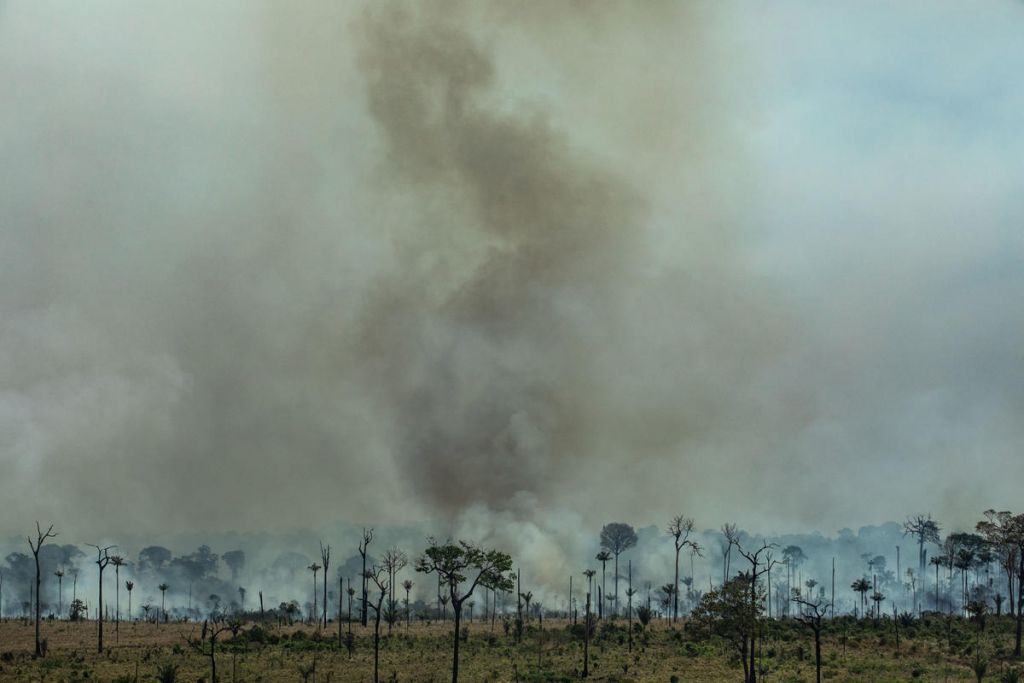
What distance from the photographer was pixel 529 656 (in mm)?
107188

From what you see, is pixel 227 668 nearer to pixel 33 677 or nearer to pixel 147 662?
pixel 147 662

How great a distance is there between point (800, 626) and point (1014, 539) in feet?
99.5

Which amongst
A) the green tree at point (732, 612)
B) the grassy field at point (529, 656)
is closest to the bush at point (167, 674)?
the grassy field at point (529, 656)

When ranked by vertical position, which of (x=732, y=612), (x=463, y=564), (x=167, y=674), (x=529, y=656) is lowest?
(x=529, y=656)

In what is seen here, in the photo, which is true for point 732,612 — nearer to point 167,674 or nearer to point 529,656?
point 529,656

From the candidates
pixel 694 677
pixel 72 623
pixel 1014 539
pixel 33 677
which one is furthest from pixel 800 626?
pixel 72 623

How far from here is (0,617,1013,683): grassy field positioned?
90.8m

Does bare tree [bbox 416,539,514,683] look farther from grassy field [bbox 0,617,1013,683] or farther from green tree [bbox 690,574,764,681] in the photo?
green tree [bbox 690,574,764,681]

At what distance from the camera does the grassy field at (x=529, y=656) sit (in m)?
90.8

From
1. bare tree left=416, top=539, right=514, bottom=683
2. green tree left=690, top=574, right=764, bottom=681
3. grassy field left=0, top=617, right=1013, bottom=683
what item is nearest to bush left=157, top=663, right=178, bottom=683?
grassy field left=0, top=617, right=1013, bottom=683

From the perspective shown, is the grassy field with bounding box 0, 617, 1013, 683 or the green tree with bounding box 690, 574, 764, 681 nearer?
the green tree with bounding box 690, 574, 764, 681

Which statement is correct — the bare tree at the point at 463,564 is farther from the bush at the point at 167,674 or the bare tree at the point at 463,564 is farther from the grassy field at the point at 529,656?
the bush at the point at 167,674

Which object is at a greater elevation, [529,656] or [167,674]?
[167,674]

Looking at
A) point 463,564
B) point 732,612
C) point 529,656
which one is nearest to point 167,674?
point 463,564
